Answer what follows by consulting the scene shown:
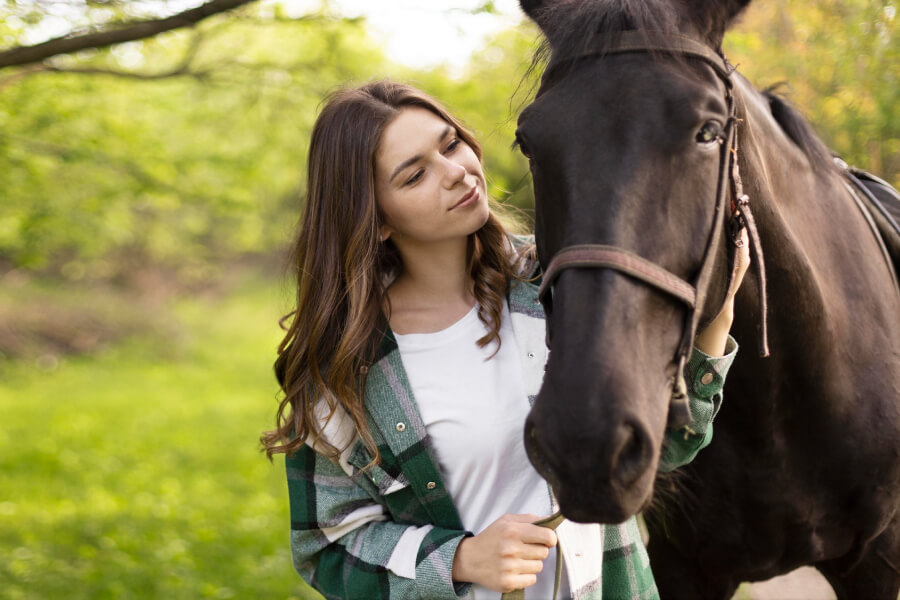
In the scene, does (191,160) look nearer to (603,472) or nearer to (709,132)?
(709,132)

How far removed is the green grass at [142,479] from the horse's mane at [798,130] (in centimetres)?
180

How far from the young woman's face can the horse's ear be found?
0.67 m

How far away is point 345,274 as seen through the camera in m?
2.12

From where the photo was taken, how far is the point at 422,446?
1941 millimetres

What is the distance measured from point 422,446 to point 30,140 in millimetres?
4003

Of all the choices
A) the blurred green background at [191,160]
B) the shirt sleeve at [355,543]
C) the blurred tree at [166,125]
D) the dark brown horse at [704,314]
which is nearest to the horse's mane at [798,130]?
the dark brown horse at [704,314]

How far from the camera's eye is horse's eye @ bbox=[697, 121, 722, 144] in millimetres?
1489

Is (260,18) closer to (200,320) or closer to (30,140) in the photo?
(30,140)

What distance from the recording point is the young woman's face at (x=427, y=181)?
2.01 m

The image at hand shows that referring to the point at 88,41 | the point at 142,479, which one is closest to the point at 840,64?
the point at 88,41

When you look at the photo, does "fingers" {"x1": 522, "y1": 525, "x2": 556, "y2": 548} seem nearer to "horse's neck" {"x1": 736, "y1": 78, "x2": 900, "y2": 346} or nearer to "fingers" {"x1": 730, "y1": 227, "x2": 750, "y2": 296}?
"fingers" {"x1": 730, "y1": 227, "x2": 750, "y2": 296}

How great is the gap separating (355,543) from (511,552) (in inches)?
19.0

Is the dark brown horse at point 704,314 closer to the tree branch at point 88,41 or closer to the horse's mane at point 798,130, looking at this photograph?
the horse's mane at point 798,130

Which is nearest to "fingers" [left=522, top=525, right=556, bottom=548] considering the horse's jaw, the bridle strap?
the horse's jaw
